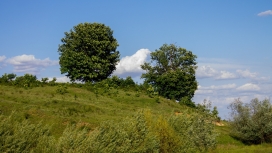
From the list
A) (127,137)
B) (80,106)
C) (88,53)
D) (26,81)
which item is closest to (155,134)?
(127,137)

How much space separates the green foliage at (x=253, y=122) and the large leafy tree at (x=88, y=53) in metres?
28.0

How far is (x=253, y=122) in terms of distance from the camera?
218ft

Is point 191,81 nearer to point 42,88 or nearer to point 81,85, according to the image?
point 81,85

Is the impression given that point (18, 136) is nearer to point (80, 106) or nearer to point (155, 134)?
point (155, 134)

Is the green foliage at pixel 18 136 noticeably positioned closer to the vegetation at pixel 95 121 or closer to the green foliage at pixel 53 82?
the vegetation at pixel 95 121

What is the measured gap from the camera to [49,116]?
148 ft

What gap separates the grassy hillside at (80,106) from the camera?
4440 centimetres

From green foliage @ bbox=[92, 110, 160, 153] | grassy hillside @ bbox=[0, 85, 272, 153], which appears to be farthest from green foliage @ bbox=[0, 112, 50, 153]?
grassy hillside @ bbox=[0, 85, 272, 153]

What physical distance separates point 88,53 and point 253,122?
35.6 meters

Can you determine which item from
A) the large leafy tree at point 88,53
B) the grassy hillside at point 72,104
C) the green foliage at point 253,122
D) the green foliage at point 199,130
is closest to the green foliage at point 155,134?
the green foliage at point 199,130

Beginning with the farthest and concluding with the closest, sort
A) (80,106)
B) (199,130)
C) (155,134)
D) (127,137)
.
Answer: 1. (80,106)
2. (199,130)
3. (155,134)
4. (127,137)

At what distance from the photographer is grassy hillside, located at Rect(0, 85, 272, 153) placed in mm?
44403

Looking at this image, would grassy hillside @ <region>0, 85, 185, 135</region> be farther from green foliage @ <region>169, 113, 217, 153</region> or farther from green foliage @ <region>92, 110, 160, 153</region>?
green foliage @ <region>92, 110, 160, 153</region>

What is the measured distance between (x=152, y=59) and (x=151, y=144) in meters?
65.1
